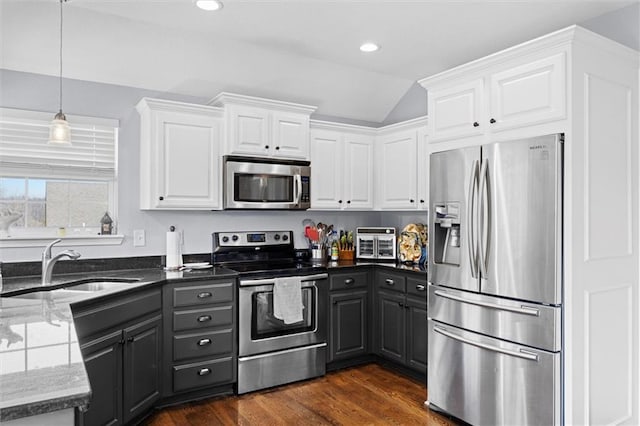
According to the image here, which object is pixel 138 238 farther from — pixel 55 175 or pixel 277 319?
pixel 277 319

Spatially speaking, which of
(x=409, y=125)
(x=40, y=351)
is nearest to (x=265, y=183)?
(x=409, y=125)

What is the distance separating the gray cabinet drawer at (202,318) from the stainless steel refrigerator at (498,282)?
1.49 m

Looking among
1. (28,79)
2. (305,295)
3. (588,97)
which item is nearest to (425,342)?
(305,295)

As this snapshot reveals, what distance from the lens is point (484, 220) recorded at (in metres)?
2.69

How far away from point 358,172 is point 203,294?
1985 mm

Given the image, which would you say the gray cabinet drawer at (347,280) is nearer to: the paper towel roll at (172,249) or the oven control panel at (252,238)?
the oven control panel at (252,238)

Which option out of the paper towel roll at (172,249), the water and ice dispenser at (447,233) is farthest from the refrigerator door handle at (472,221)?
the paper towel roll at (172,249)

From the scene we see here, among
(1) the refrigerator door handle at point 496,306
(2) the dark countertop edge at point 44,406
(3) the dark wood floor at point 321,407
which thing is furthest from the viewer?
(3) the dark wood floor at point 321,407

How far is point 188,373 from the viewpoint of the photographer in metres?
3.16

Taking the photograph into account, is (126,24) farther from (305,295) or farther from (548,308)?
(548,308)

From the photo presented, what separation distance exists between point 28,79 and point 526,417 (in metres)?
3.91

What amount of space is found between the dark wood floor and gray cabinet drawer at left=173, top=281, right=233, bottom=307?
732 mm

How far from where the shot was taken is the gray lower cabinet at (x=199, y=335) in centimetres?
310

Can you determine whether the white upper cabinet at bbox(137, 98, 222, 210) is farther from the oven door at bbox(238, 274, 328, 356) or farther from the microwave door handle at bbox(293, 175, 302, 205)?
the oven door at bbox(238, 274, 328, 356)
